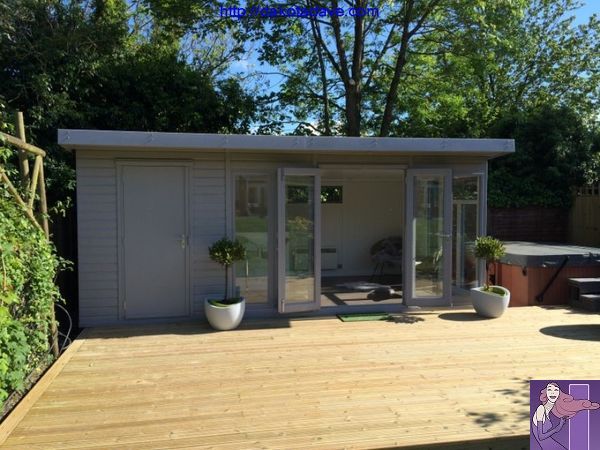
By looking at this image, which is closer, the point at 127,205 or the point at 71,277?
the point at 127,205

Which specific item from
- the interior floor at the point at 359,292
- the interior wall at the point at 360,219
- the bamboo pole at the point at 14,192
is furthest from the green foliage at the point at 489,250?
the bamboo pole at the point at 14,192

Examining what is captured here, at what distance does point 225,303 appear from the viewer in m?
5.54

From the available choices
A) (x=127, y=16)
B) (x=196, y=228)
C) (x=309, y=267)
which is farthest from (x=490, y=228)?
(x=127, y=16)

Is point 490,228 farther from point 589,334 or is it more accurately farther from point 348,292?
point 589,334

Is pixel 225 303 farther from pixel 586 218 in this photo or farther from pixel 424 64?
pixel 424 64

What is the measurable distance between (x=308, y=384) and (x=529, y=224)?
920 centimetres

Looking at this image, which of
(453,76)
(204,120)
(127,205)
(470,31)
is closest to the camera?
(127,205)

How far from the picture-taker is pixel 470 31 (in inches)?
436

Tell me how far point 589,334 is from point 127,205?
205 inches

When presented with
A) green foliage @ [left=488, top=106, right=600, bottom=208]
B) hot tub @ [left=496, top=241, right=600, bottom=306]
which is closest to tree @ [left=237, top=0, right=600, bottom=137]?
green foliage @ [left=488, top=106, right=600, bottom=208]

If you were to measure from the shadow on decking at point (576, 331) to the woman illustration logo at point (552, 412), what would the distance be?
2.37 meters

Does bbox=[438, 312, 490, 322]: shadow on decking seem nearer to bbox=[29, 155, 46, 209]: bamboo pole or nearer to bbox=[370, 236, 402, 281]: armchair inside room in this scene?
bbox=[370, 236, 402, 281]: armchair inside room

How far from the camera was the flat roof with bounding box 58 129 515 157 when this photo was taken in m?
5.14

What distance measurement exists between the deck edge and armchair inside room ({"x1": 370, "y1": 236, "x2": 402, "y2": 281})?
5655 millimetres
